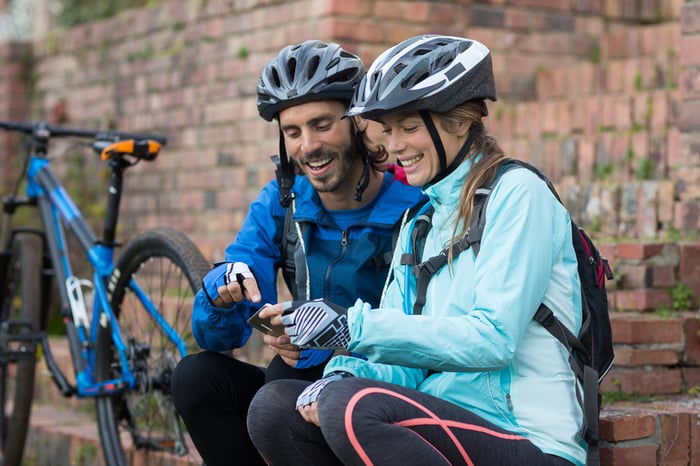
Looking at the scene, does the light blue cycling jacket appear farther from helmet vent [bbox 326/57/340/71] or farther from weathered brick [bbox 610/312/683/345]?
weathered brick [bbox 610/312/683/345]

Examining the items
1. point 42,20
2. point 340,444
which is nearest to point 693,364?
point 340,444

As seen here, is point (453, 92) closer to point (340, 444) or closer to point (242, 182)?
point (340, 444)

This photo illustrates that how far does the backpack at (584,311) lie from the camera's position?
8.72 ft

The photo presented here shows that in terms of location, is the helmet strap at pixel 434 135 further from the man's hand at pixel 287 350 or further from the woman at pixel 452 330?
the man's hand at pixel 287 350

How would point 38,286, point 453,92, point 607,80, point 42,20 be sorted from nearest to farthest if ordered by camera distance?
point 453,92, point 38,286, point 607,80, point 42,20

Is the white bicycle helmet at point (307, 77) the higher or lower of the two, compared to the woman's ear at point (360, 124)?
higher

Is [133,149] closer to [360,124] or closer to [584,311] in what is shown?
[360,124]

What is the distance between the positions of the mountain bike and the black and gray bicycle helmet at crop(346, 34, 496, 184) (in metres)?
1.17

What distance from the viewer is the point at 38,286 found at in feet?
16.0

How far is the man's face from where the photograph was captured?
3.29 meters

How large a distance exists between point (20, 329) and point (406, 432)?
8.68 feet

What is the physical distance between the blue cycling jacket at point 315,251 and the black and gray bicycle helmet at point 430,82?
45 cm

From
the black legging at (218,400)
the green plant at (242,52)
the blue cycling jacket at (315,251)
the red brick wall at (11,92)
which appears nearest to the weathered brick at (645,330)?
the blue cycling jacket at (315,251)

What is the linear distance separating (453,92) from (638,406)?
1.28 m
